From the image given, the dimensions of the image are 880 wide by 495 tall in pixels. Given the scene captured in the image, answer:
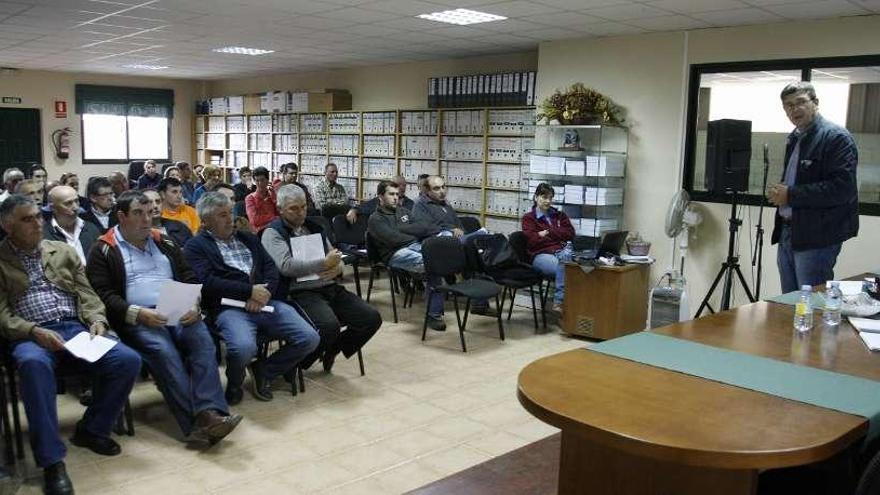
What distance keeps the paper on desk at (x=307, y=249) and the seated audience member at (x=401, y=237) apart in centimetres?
150

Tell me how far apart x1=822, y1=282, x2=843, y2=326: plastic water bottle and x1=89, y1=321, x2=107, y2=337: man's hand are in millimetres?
3082

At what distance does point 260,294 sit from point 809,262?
295 cm

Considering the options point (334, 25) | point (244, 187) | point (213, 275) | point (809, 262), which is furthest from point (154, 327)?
point (244, 187)

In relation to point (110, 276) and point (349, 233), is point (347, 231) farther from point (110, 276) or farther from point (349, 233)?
point (110, 276)

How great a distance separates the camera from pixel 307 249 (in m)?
4.28

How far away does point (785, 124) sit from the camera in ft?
19.2

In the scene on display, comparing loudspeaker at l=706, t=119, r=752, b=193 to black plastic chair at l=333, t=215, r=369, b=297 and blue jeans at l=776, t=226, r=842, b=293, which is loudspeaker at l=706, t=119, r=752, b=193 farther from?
black plastic chair at l=333, t=215, r=369, b=297

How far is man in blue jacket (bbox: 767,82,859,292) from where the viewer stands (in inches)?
138

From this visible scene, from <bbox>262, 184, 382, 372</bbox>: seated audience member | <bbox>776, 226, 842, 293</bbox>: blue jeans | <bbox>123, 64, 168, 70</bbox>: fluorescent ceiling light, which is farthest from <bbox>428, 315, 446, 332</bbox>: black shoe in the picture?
<bbox>123, 64, 168, 70</bbox>: fluorescent ceiling light

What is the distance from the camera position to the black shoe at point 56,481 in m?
2.84

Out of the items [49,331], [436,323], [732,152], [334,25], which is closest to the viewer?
[49,331]

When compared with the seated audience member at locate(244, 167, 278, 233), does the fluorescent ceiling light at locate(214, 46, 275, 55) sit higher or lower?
higher

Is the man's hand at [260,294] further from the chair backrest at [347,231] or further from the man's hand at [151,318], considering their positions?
the chair backrest at [347,231]

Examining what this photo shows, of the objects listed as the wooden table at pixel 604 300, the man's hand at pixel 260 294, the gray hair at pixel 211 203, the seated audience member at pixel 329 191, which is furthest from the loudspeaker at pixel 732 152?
the seated audience member at pixel 329 191
